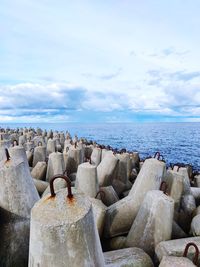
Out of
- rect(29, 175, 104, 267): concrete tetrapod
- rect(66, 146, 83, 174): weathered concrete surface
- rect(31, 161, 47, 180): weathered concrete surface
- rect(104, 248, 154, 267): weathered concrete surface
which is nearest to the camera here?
rect(29, 175, 104, 267): concrete tetrapod

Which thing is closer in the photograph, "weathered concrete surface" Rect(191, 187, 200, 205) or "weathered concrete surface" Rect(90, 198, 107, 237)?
"weathered concrete surface" Rect(90, 198, 107, 237)

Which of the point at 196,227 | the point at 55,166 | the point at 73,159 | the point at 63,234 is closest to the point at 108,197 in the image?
the point at 196,227

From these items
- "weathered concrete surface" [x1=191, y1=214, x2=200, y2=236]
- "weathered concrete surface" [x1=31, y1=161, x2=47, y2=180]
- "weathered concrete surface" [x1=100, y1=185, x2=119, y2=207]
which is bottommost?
"weathered concrete surface" [x1=191, y1=214, x2=200, y2=236]

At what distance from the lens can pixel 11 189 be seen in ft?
9.84

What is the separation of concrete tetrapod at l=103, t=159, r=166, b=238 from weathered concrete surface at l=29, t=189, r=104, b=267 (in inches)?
84.5

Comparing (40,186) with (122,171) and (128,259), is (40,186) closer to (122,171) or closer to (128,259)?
(122,171)

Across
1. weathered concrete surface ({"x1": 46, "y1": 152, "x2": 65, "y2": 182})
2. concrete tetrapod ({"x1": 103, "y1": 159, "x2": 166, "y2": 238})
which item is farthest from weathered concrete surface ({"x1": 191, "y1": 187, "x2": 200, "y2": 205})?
weathered concrete surface ({"x1": 46, "y1": 152, "x2": 65, "y2": 182})

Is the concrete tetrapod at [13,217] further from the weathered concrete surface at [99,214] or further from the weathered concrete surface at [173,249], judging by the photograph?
the weathered concrete surface at [173,249]

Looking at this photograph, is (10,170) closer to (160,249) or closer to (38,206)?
(38,206)

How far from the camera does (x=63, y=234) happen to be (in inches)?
82.8

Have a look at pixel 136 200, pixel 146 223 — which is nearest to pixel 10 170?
pixel 146 223

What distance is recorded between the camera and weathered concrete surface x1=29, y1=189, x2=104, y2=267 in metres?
2.11

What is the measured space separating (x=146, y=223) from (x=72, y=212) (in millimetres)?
1873

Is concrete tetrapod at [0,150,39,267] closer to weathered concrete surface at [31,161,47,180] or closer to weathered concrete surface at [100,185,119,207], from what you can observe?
weathered concrete surface at [100,185,119,207]
